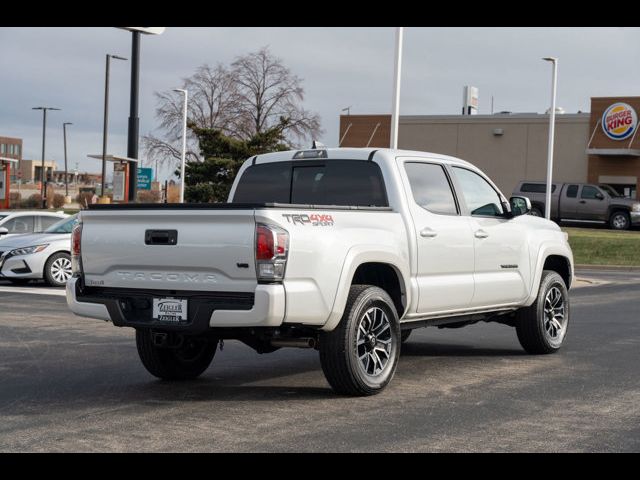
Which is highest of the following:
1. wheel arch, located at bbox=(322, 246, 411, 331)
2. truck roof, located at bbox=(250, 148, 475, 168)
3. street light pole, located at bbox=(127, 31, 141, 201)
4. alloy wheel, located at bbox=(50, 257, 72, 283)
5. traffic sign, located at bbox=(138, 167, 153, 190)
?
street light pole, located at bbox=(127, 31, 141, 201)

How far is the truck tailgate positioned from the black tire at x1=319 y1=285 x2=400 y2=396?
0.92 m

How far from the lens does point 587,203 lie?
41625 mm

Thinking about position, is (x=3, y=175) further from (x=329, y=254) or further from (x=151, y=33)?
(x=329, y=254)

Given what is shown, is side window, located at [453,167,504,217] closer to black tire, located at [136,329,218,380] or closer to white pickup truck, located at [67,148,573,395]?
white pickup truck, located at [67,148,573,395]

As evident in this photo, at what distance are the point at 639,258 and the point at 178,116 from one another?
1840 inches

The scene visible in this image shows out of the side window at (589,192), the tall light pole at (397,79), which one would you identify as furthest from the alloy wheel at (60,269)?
the side window at (589,192)

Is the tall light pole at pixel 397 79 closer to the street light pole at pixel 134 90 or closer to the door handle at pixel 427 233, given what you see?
the street light pole at pixel 134 90

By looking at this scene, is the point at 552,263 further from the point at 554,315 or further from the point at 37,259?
the point at 37,259


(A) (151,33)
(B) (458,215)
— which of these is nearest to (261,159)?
(B) (458,215)

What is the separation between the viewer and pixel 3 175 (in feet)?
157

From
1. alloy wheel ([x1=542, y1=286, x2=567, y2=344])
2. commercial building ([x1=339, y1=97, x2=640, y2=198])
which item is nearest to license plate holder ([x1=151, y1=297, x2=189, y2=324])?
alloy wheel ([x1=542, y1=286, x2=567, y2=344])

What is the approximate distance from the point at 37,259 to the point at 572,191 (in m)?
28.1

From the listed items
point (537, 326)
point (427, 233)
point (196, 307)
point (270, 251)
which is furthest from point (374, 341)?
point (537, 326)

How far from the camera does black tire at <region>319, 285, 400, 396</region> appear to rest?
7.61 metres
